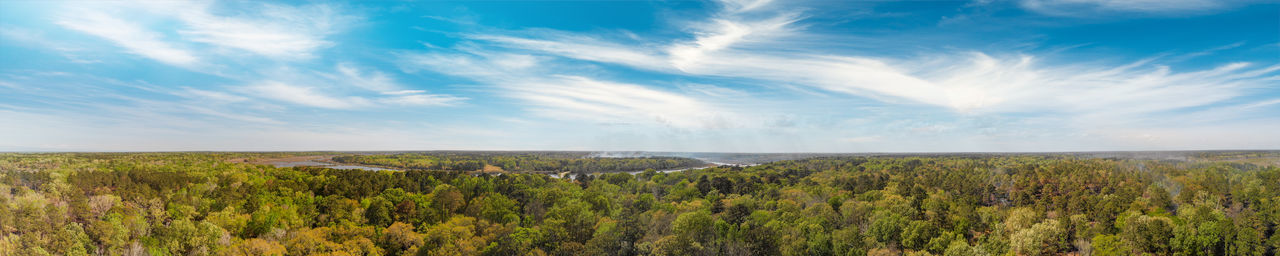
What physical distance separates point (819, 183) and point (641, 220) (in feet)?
221

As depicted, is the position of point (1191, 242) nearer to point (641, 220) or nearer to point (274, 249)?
point (641, 220)

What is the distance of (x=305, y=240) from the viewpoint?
189ft

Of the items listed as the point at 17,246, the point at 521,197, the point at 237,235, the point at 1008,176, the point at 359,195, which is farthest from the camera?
the point at 1008,176

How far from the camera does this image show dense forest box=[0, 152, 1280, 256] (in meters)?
55.9

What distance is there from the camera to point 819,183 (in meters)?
129

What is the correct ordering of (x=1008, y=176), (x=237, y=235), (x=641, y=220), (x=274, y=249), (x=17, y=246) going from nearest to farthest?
(x=17, y=246), (x=274, y=249), (x=237, y=235), (x=641, y=220), (x=1008, y=176)

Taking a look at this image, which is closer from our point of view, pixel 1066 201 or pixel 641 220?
pixel 641 220

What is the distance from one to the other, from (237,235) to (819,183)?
11600cm

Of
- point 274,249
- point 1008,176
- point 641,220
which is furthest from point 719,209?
point 1008,176

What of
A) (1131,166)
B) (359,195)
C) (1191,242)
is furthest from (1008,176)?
(359,195)

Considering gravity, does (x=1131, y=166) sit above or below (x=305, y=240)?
above

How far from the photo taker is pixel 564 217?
77.2 metres

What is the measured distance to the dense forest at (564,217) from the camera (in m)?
55.9

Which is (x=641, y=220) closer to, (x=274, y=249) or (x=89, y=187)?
(x=274, y=249)
